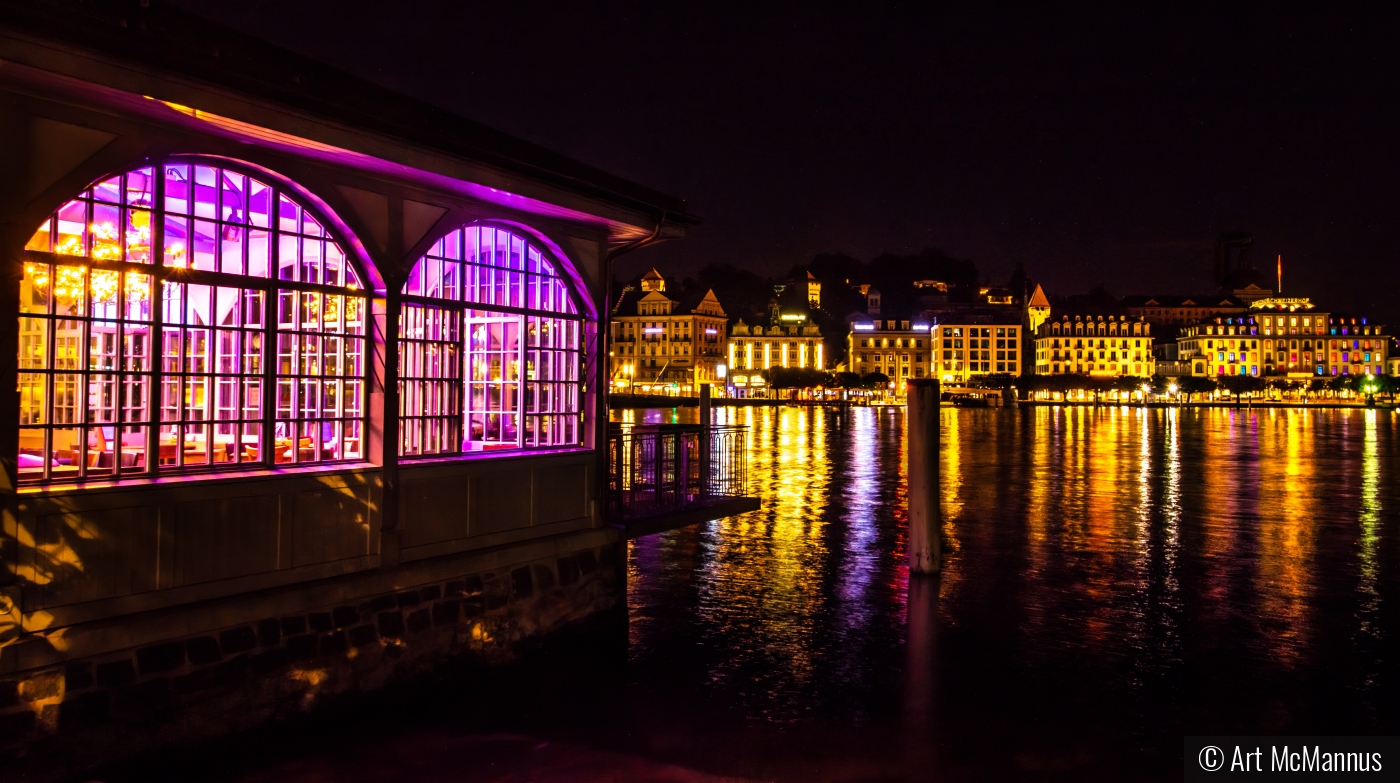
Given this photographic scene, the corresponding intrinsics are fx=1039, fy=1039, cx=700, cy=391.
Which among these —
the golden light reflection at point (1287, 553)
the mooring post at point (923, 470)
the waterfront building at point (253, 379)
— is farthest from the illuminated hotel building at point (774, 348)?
the waterfront building at point (253, 379)

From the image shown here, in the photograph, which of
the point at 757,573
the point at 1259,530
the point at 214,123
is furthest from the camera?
the point at 1259,530

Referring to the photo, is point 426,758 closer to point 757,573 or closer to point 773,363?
point 757,573

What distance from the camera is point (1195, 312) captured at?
197 m

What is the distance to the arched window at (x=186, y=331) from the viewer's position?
6242mm

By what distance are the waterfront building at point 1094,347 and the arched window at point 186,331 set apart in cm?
17269

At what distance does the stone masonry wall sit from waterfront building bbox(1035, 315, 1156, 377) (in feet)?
560

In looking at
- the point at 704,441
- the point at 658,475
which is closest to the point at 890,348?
the point at 704,441

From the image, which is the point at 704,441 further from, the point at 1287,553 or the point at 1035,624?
the point at 1287,553

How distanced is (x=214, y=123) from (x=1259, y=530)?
63.9 feet

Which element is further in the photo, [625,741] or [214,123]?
[625,741]

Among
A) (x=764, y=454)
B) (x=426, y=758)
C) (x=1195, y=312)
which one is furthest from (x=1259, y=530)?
(x=1195, y=312)

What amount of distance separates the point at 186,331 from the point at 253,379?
20.8 inches

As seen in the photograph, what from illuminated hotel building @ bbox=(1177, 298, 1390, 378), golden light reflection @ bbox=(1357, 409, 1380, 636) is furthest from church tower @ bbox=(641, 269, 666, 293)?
golden light reflection @ bbox=(1357, 409, 1380, 636)

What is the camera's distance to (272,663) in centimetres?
734
